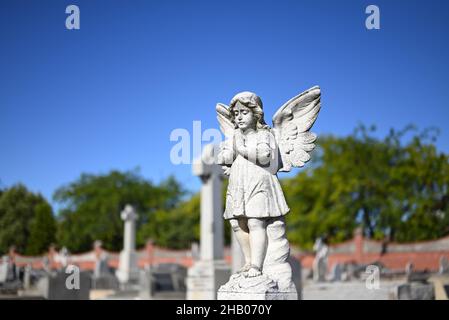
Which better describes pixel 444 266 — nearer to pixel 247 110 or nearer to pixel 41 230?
pixel 247 110

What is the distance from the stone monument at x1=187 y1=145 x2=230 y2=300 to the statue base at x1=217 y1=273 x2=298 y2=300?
316 inches

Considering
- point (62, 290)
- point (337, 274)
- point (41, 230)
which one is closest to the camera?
point (62, 290)

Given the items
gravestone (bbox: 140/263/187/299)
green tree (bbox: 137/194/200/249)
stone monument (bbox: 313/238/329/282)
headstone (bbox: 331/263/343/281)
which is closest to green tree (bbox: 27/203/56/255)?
green tree (bbox: 137/194/200/249)

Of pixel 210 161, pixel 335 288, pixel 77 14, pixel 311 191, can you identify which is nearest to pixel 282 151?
pixel 77 14

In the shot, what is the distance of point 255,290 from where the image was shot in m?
5.09

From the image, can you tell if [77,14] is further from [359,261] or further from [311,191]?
[311,191]

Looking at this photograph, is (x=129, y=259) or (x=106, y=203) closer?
(x=129, y=259)

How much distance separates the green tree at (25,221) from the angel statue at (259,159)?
1490 inches

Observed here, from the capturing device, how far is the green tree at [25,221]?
41.7 m

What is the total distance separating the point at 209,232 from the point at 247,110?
8.82 m

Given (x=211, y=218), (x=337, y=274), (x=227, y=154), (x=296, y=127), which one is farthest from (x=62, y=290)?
(x=337, y=274)

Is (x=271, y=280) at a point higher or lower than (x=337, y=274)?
higher

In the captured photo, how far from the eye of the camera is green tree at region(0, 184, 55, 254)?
4169cm
